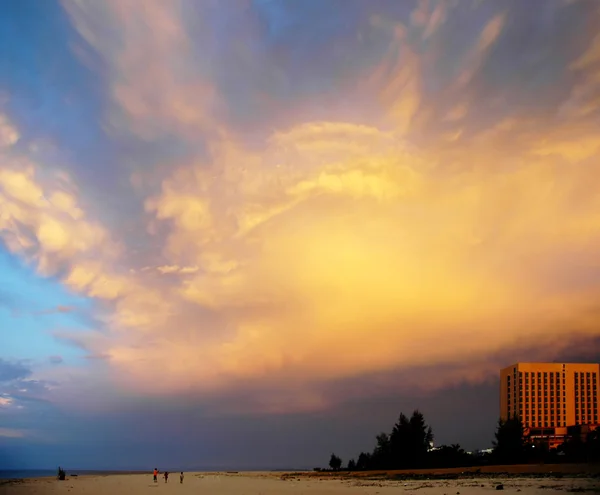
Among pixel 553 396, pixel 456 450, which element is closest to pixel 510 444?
pixel 456 450

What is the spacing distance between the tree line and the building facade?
54.5 m

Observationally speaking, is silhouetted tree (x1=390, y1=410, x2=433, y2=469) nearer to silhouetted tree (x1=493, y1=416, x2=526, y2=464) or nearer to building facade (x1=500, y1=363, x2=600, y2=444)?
silhouetted tree (x1=493, y1=416, x2=526, y2=464)

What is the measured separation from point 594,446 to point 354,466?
52145 mm

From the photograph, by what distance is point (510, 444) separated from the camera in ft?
230

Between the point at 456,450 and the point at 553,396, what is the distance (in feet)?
239

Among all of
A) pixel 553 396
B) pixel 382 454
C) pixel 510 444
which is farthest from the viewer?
pixel 553 396

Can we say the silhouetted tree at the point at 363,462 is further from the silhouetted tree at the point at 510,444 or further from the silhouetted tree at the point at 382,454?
the silhouetted tree at the point at 510,444

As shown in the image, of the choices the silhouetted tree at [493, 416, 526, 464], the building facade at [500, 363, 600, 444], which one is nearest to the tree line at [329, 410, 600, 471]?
the silhouetted tree at [493, 416, 526, 464]

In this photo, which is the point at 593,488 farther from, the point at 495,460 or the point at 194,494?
the point at 495,460

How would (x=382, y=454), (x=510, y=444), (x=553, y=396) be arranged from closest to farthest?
(x=510, y=444) < (x=382, y=454) < (x=553, y=396)

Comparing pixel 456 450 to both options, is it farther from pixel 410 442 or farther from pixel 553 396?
pixel 553 396

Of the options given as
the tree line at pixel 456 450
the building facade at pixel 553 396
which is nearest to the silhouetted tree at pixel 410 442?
the tree line at pixel 456 450

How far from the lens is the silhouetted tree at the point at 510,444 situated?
2542 inches

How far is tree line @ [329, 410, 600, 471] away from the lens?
63.1m
